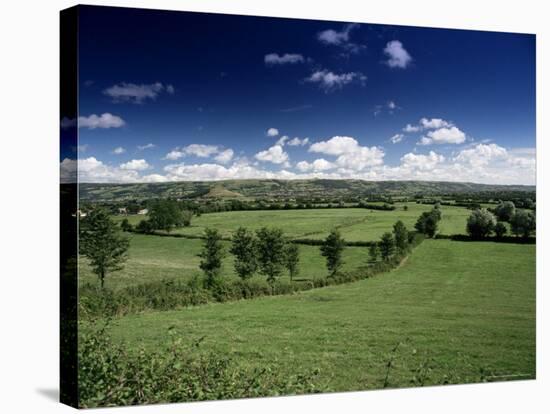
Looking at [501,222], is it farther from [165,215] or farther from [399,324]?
[165,215]

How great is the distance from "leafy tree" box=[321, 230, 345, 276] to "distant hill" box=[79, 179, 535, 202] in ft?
2.01

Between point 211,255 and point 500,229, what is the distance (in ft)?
14.9

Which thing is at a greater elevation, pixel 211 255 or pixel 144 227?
pixel 144 227

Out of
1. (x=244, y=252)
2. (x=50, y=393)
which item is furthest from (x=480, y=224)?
(x=50, y=393)

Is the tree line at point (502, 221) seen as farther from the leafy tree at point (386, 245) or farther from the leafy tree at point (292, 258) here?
the leafy tree at point (292, 258)

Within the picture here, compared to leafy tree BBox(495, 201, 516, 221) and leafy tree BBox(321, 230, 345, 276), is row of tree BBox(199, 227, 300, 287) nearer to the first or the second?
leafy tree BBox(321, 230, 345, 276)

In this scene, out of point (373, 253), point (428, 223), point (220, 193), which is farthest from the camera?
point (428, 223)

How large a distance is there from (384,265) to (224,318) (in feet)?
8.13

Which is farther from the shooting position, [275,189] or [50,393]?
[275,189]

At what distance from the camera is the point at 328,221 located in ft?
43.3

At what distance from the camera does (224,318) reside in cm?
1222

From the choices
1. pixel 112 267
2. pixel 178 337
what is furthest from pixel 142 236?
pixel 178 337

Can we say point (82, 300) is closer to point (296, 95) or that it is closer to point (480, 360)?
point (296, 95)

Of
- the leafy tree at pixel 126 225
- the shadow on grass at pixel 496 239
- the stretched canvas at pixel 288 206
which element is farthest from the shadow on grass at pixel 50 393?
the shadow on grass at pixel 496 239
